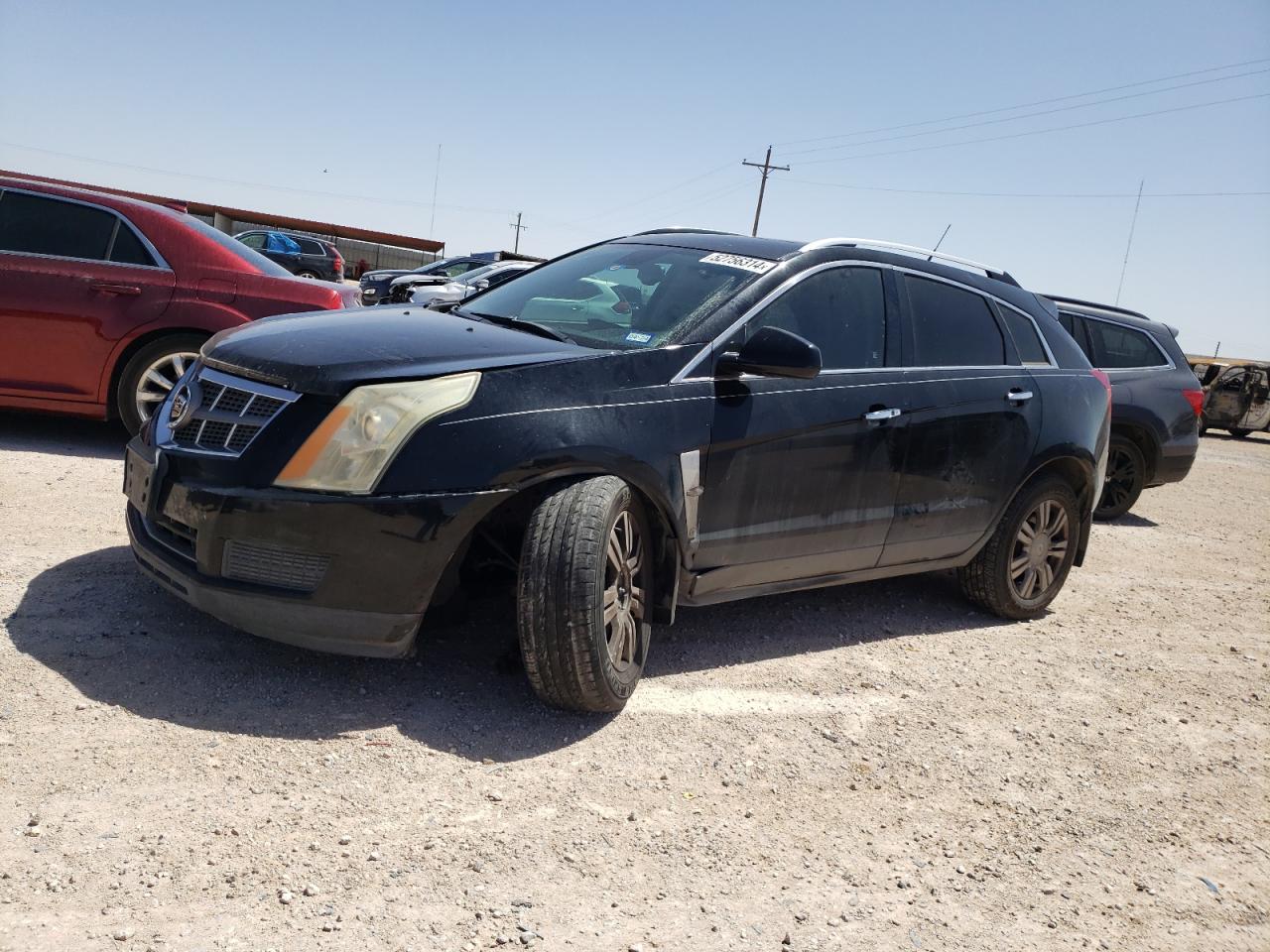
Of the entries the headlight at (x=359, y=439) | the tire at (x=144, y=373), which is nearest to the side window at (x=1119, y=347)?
the tire at (x=144, y=373)

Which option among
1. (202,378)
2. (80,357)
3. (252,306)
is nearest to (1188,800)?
(202,378)

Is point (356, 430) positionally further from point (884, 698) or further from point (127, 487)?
point (884, 698)

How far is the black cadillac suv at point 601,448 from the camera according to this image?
3270 millimetres

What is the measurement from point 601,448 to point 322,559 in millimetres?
959

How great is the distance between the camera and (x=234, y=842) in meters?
2.67

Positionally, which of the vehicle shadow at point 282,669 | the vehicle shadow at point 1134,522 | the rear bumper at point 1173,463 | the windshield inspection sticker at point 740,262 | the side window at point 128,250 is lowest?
the vehicle shadow at point 282,669

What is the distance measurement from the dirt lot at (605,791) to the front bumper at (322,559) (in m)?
0.32

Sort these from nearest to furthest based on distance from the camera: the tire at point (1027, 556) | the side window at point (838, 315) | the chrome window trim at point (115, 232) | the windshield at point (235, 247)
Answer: the side window at point (838, 315) → the tire at point (1027, 556) → the chrome window trim at point (115, 232) → the windshield at point (235, 247)

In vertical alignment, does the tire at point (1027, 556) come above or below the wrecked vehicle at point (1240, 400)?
below

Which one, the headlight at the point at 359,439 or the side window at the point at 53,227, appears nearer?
the headlight at the point at 359,439

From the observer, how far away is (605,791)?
3.22 m

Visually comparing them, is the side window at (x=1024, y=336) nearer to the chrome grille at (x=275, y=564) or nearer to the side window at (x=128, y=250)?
the chrome grille at (x=275, y=564)

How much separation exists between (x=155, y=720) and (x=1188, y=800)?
3.43 metres

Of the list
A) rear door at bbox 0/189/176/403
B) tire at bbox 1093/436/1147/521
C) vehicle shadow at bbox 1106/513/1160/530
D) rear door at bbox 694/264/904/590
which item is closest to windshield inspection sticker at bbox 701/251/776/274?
rear door at bbox 694/264/904/590
